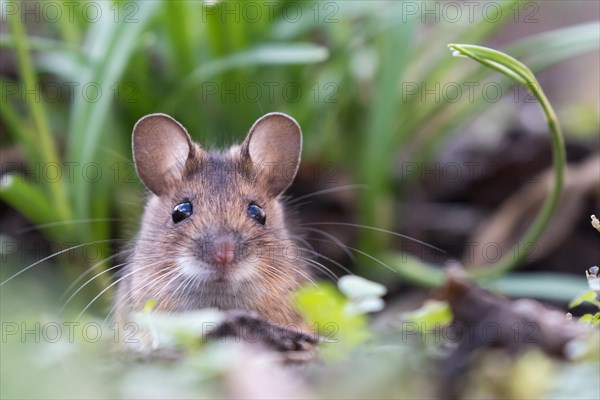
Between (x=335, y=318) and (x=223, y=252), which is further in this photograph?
(x=223, y=252)

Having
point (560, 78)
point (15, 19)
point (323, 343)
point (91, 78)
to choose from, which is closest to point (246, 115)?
point (91, 78)

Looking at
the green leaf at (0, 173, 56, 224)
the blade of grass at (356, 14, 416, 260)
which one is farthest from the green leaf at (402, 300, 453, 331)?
the blade of grass at (356, 14, 416, 260)

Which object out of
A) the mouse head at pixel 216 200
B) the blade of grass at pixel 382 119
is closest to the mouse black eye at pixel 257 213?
the mouse head at pixel 216 200

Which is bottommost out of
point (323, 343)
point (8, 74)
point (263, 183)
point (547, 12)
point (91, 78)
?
point (323, 343)

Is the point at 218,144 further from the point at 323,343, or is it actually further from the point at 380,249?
the point at 323,343

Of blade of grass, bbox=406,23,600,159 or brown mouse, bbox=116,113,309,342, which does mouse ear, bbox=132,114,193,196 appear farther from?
blade of grass, bbox=406,23,600,159

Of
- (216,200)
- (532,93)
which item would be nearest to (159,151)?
(216,200)

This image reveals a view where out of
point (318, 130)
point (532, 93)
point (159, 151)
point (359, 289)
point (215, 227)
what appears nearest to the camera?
point (359, 289)

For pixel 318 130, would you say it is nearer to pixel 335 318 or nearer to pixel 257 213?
pixel 257 213
